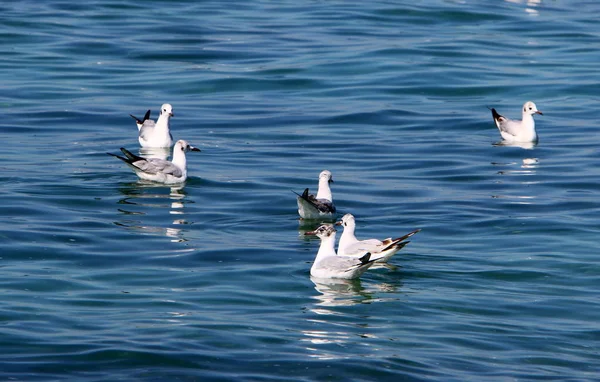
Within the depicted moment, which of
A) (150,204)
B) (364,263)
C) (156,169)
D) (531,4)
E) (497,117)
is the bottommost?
(150,204)

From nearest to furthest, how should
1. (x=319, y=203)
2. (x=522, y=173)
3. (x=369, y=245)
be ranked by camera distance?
(x=369, y=245) < (x=319, y=203) < (x=522, y=173)

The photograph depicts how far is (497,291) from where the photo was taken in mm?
14477

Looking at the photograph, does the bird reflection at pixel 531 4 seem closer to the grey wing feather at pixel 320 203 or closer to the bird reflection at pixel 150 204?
the bird reflection at pixel 150 204

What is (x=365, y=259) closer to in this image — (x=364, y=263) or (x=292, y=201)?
(x=364, y=263)

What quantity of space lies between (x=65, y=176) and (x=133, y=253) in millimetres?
5083

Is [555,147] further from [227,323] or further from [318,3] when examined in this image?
[318,3]

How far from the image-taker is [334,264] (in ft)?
47.2

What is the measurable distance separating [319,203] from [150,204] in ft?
9.02

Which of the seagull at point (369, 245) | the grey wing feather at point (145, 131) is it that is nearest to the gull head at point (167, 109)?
the grey wing feather at point (145, 131)

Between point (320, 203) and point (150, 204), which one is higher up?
point (320, 203)

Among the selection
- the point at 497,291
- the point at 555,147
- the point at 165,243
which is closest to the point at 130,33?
the point at 555,147

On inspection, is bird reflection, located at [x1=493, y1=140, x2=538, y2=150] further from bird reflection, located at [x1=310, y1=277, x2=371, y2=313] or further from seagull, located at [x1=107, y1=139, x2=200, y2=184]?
bird reflection, located at [x1=310, y1=277, x2=371, y2=313]

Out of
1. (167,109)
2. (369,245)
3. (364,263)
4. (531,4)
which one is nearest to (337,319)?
(364,263)

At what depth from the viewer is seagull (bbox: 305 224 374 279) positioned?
14297mm
